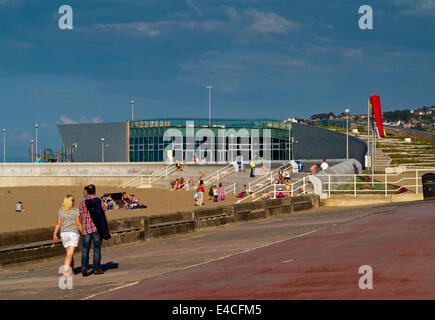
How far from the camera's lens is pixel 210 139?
240ft

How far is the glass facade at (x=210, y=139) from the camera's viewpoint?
72125mm

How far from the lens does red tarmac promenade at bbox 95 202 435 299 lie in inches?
250

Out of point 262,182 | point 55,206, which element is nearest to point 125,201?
point 55,206

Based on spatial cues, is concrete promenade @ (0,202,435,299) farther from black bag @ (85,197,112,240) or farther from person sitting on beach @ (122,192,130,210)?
person sitting on beach @ (122,192,130,210)

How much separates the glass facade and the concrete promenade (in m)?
57.4

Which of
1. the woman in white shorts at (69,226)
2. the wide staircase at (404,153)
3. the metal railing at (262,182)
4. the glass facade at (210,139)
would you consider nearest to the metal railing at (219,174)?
the metal railing at (262,182)

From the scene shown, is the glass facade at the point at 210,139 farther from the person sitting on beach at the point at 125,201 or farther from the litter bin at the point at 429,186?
the litter bin at the point at 429,186

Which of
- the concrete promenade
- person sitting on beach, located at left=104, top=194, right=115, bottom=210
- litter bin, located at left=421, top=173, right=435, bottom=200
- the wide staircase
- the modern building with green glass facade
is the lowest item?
the concrete promenade

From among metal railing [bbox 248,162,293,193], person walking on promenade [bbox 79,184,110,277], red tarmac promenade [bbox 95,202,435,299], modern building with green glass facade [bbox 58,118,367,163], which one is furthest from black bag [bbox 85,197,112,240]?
modern building with green glass facade [bbox 58,118,367,163]

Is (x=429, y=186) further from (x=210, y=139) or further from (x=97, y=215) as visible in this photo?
(x=210, y=139)

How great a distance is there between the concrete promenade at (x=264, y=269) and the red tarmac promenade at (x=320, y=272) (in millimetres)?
12

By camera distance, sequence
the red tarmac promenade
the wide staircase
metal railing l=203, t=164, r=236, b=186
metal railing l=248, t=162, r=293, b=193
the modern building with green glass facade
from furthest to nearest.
Answer: the modern building with green glass facade < the wide staircase < metal railing l=203, t=164, r=236, b=186 < metal railing l=248, t=162, r=293, b=193 < the red tarmac promenade

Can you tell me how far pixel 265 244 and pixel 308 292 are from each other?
21.8 feet
